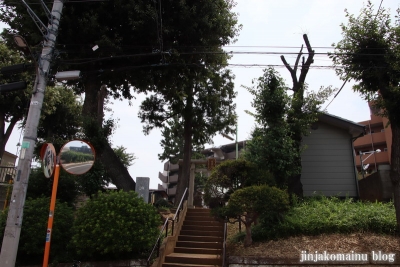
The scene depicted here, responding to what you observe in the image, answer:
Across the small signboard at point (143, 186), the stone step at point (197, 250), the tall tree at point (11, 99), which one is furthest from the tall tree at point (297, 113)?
the tall tree at point (11, 99)

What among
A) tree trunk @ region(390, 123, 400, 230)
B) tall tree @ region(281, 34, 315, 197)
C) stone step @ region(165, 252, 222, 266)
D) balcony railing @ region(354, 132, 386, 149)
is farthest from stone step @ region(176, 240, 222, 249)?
balcony railing @ region(354, 132, 386, 149)

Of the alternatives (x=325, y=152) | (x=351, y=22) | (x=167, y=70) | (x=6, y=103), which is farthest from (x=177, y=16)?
(x=6, y=103)

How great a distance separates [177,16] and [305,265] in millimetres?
9892

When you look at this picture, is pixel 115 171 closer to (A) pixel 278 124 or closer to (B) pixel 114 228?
(B) pixel 114 228

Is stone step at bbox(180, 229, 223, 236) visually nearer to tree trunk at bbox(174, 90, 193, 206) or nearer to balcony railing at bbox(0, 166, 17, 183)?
tree trunk at bbox(174, 90, 193, 206)

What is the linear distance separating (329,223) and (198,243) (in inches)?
177

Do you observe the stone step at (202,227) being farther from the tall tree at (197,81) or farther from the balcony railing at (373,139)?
the balcony railing at (373,139)

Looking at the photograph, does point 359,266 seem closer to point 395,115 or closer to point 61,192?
point 395,115

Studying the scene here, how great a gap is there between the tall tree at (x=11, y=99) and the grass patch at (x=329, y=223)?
1498cm

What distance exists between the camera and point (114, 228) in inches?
316

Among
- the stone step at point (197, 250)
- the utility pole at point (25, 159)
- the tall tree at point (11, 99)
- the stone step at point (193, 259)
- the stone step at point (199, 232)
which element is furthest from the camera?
the tall tree at point (11, 99)

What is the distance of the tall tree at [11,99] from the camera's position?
56.9 ft

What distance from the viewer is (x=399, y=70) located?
30.4ft

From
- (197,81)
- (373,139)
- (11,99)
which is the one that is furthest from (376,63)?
(373,139)
